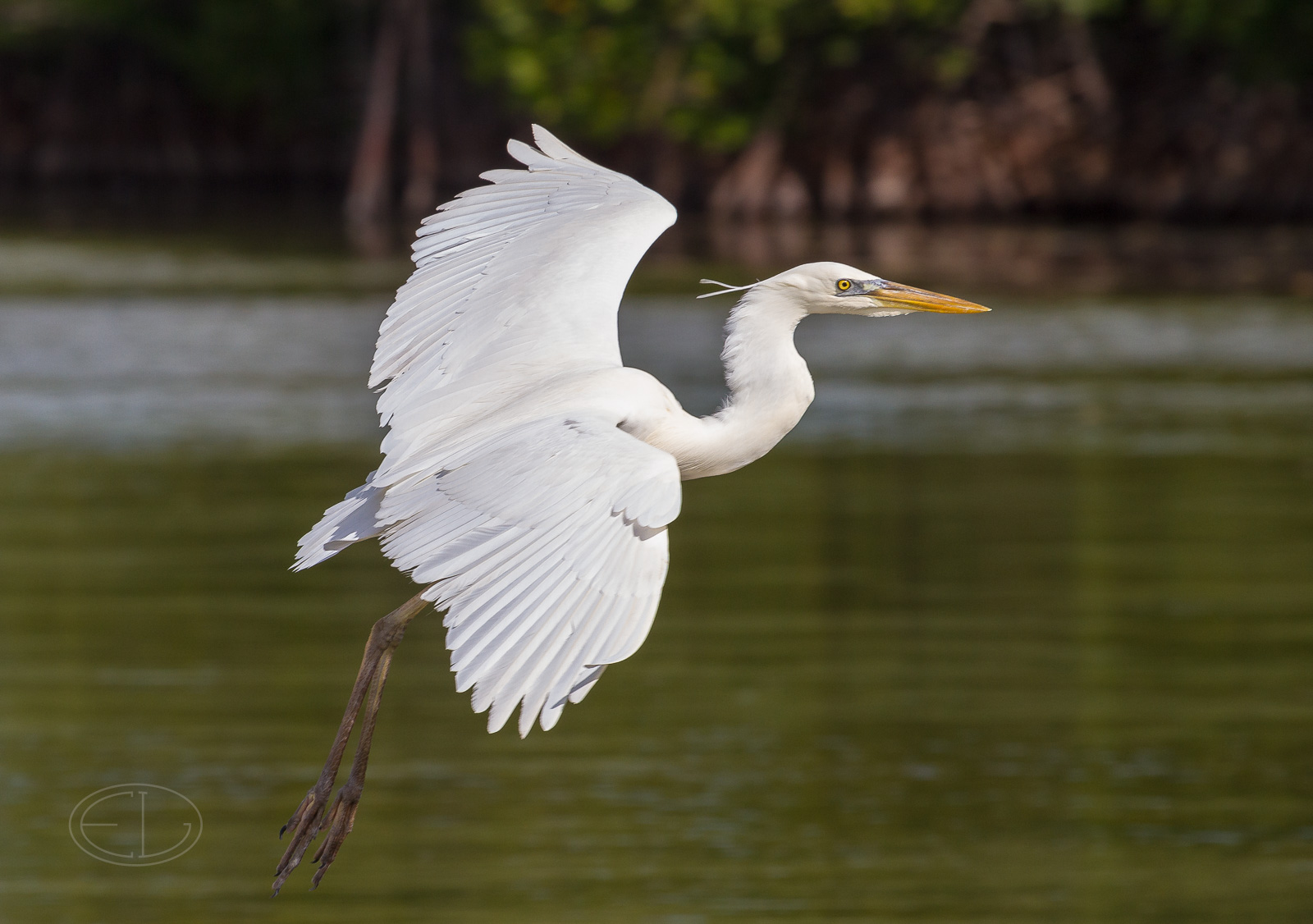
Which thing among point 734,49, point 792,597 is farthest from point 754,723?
point 734,49

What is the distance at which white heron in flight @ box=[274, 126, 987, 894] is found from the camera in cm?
454

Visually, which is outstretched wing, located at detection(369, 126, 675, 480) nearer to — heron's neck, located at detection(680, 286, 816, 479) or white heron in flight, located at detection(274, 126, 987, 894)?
white heron in flight, located at detection(274, 126, 987, 894)

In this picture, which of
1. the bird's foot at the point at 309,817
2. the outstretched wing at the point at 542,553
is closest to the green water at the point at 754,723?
the bird's foot at the point at 309,817

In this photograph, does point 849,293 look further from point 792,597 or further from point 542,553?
point 792,597

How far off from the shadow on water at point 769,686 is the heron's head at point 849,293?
2.09m

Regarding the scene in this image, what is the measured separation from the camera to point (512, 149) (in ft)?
21.2

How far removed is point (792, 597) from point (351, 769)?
560 cm

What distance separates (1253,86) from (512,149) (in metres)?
30.6

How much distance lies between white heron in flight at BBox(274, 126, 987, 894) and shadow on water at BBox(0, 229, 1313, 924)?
1.86 m

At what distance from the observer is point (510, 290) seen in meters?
6.12

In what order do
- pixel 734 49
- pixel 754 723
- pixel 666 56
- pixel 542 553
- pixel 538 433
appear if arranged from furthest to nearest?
pixel 666 56, pixel 734 49, pixel 754 723, pixel 538 433, pixel 542 553
